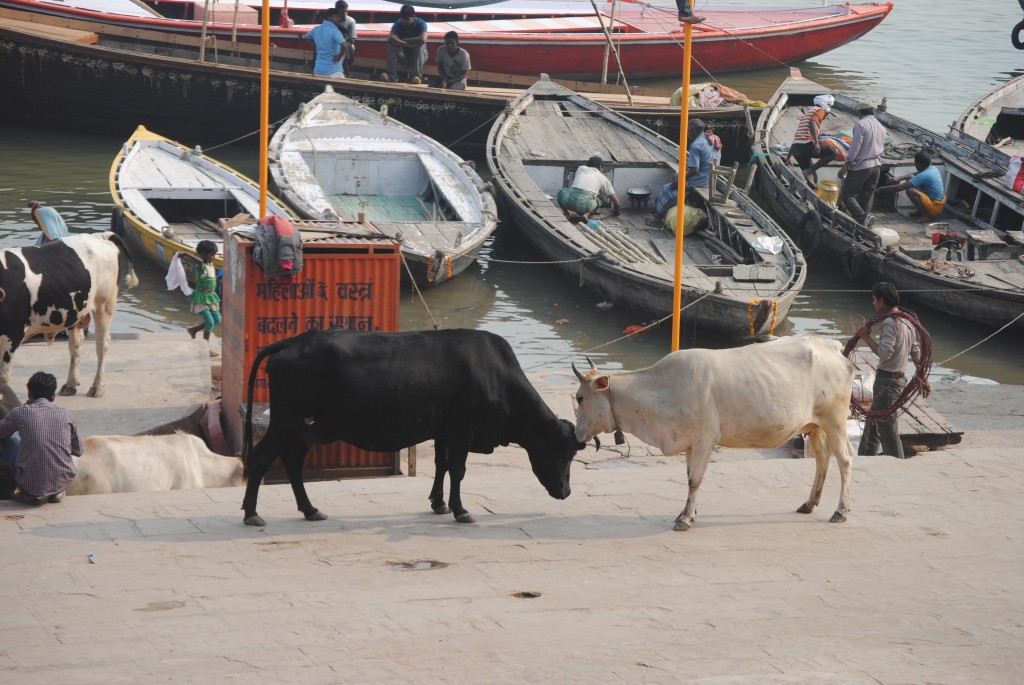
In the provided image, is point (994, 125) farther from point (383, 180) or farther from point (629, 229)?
point (383, 180)

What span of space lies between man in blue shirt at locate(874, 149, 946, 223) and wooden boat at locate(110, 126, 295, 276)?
32.9 ft

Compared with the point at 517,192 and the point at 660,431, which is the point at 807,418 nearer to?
the point at 660,431

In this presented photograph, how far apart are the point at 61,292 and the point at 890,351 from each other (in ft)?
24.6

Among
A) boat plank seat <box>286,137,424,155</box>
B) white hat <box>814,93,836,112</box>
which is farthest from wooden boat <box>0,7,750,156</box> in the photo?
boat plank seat <box>286,137,424,155</box>

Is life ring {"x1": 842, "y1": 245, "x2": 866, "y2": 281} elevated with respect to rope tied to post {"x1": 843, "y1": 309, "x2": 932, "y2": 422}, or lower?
lower

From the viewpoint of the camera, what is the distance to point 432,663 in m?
6.82

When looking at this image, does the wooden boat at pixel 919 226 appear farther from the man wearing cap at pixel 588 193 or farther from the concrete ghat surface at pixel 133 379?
the concrete ghat surface at pixel 133 379

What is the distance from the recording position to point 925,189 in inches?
830

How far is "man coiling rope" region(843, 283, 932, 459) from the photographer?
10602mm

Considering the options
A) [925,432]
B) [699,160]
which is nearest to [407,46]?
[699,160]

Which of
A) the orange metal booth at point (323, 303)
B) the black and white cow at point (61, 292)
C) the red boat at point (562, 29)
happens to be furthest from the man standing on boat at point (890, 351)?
the red boat at point (562, 29)

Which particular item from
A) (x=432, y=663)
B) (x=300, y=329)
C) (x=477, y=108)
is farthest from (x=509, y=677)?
(x=477, y=108)

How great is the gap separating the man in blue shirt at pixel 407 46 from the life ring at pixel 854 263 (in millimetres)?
11152

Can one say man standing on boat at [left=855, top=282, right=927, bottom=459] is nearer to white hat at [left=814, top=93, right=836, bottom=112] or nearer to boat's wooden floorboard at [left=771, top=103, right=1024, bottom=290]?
boat's wooden floorboard at [left=771, top=103, right=1024, bottom=290]
